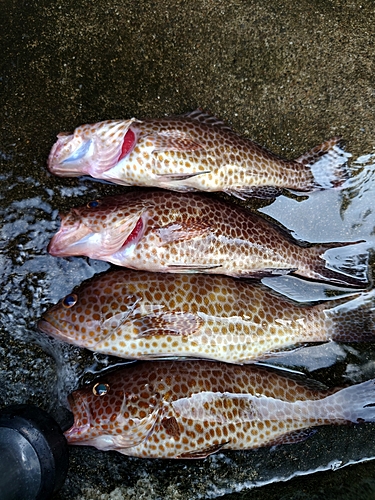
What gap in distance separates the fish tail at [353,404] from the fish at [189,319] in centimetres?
37

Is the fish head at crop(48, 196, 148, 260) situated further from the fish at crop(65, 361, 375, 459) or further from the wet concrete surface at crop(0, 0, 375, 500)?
the fish at crop(65, 361, 375, 459)

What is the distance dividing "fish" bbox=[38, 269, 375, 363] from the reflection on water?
0.69ft

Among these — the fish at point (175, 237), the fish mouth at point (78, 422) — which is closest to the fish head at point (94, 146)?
the fish at point (175, 237)

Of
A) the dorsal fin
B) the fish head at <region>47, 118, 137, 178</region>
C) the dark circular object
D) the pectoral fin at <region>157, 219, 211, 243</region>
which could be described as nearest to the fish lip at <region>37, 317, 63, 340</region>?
the dark circular object

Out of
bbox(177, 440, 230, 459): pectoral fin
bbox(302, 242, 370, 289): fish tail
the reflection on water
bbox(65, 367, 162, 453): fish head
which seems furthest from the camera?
bbox(302, 242, 370, 289): fish tail

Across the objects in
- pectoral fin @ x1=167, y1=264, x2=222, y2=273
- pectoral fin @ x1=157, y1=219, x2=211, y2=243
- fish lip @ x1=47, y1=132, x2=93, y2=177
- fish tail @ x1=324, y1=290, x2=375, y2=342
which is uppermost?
fish lip @ x1=47, y1=132, x2=93, y2=177

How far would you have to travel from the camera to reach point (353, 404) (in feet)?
11.3

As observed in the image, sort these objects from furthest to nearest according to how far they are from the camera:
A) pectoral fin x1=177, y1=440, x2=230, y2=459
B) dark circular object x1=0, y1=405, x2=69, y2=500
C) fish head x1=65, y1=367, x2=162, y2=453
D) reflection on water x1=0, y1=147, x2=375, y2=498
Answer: reflection on water x1=0, y1=147, x2=375, y2=498 < pectoral fin x1=177, y1=440, x2=230, y2=459 < fish head x1=65, y1=367, x2=162, y2=453 < dark circular object x1=0, y1=405, x2=69, y2=500

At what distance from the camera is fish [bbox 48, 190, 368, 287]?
3.16 m

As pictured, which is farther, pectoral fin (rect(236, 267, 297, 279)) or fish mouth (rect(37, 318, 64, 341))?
pectoral fin (rect(236, 267, 297, 279))

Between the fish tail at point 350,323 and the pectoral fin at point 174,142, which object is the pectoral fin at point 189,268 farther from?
the fish tail at point 350,323

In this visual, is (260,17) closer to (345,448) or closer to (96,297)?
(96,297)

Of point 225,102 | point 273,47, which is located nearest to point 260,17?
point 273,47

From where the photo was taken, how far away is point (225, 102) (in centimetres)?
373
